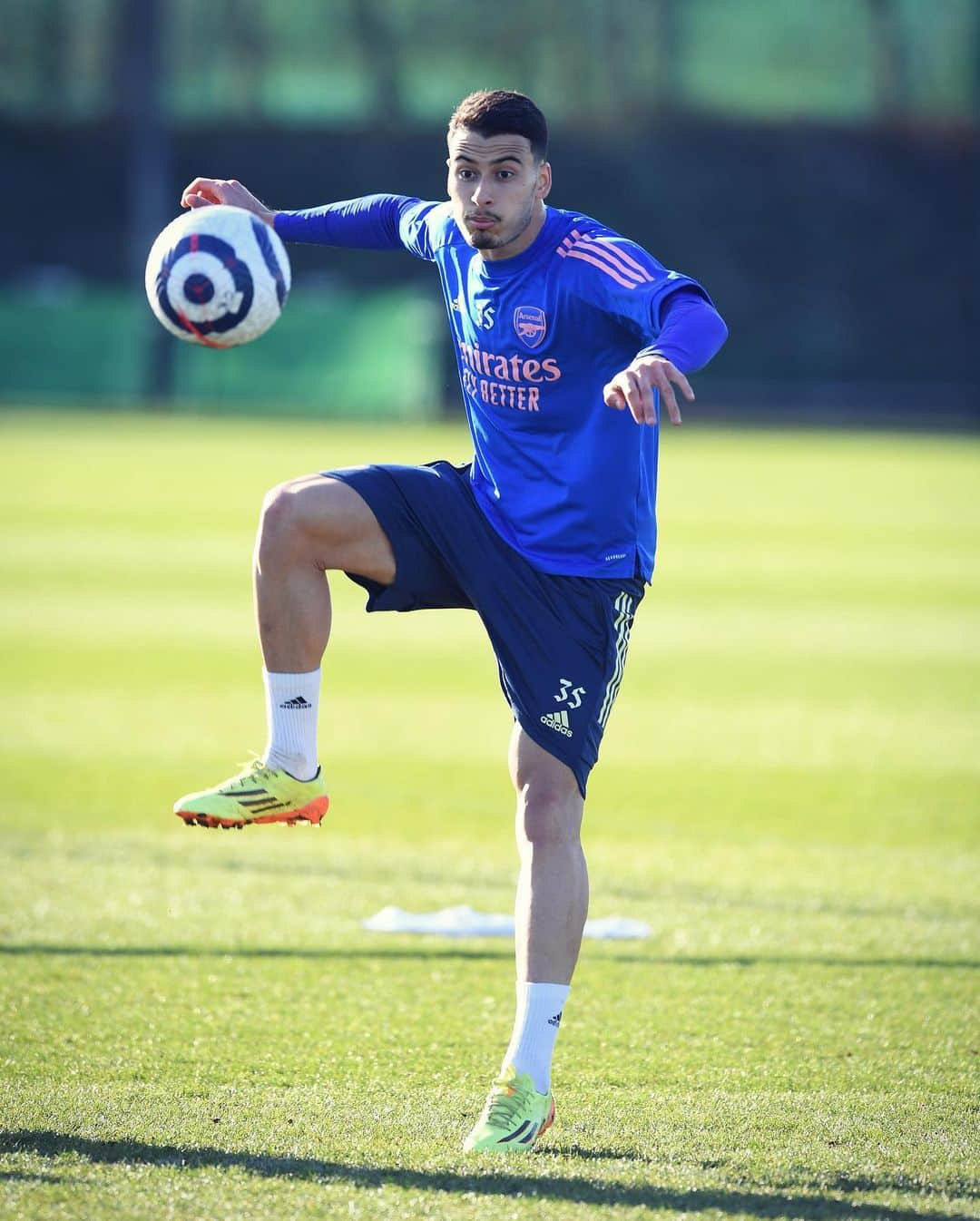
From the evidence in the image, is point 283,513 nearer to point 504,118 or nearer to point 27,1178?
point 504,118

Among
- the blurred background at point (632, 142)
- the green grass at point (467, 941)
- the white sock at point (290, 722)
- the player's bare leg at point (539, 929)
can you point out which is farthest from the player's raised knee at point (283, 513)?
the blurred background at point (632, 142)

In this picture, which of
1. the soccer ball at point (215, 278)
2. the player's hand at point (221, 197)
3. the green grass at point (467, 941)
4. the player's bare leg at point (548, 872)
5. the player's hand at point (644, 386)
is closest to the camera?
the player's hand at point (644, 386)

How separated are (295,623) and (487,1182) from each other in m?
1.58

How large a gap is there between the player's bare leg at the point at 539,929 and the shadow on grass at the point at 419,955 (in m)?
Answer: 1.64

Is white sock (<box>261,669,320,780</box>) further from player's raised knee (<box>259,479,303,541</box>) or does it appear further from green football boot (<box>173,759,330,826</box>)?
player's raised knee (<box>259,479,303,541</box>)

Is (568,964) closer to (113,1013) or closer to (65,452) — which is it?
(113,1013)

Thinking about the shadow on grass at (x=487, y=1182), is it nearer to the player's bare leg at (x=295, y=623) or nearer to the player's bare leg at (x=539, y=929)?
the player's bare leg at (x=539, y=929)

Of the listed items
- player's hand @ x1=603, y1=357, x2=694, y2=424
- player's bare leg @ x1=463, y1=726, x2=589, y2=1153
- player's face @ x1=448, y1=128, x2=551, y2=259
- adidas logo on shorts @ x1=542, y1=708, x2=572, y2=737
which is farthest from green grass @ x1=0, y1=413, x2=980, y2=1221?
player's face @ x1=448, y1=128, x2=551, y2=259

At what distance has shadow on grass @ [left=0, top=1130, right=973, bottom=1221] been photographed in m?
3.99

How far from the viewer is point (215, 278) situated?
4.91 metres

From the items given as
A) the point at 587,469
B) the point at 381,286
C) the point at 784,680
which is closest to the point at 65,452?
the point at 784,680

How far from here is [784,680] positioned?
41.5ft

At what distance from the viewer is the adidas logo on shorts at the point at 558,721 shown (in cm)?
473

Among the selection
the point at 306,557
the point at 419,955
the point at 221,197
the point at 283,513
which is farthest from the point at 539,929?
the point at 221,197
